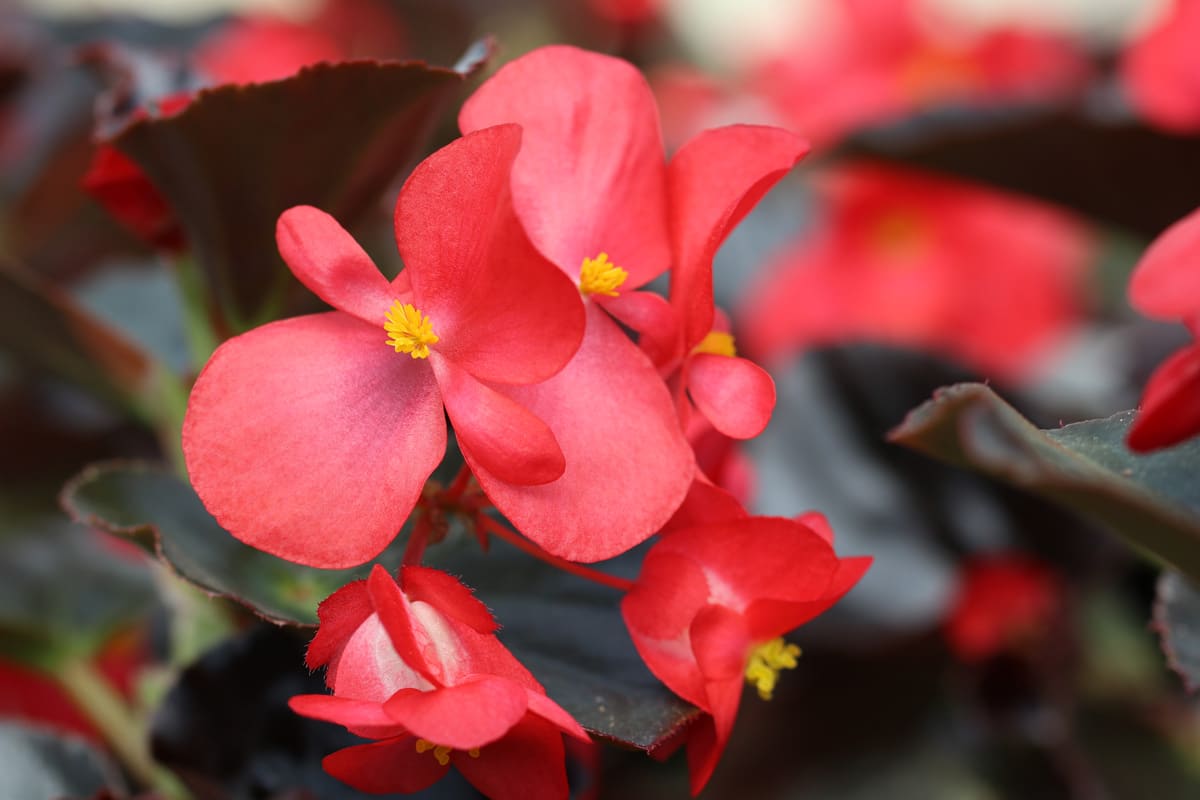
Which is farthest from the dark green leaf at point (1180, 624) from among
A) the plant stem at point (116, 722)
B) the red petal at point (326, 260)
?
the plant stem at point (116, 722)

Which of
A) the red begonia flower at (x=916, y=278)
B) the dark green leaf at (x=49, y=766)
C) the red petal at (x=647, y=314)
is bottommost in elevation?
the red begonia flower at (x=916, y=278)

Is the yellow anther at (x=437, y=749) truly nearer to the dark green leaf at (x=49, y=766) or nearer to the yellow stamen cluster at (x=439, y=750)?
the yellow stamen cluster at (x=439, y=750)

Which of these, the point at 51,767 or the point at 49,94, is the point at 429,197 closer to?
the point at 51,767

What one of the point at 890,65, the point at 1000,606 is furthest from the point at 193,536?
the point at 890,65

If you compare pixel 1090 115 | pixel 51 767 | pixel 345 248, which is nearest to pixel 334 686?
pixel 345 248

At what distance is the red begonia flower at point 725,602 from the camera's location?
33 cm

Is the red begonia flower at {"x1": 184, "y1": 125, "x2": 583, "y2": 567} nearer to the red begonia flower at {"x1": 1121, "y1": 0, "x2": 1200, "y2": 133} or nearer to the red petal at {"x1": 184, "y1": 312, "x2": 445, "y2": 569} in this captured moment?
the red petal at {"x1": 184, "y1": 312, "x2": 445, "y2": 569}

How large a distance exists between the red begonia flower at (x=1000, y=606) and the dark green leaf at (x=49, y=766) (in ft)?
1.56

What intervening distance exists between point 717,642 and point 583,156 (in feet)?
0.50

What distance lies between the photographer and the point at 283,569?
43cm

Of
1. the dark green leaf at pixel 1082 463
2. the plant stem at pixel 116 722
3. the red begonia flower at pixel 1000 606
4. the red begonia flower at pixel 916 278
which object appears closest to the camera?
the dark green leaf at pixel 1082 463

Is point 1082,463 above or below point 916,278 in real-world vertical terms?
above

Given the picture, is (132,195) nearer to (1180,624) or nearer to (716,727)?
(716,727)

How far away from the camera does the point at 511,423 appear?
301 millimetres
